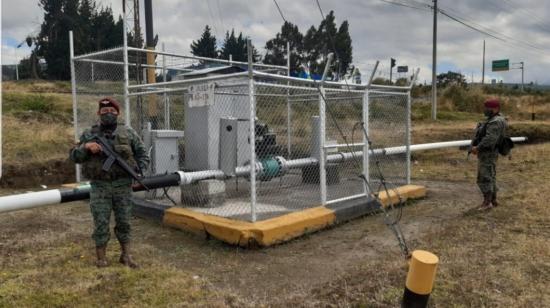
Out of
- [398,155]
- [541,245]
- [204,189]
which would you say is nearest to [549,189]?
[398,155]

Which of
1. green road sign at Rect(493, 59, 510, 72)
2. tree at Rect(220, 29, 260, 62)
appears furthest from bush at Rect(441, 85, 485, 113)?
tree at Rect(220, 29, 260, 62)

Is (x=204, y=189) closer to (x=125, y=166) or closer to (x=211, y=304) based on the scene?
(x=125, y=166)

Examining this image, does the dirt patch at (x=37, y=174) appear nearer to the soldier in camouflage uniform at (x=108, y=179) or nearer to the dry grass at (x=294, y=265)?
the dry grass at (x=294, y=265)

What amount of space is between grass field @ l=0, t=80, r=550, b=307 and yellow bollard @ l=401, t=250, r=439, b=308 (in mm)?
474

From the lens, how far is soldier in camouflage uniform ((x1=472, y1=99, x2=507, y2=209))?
7.65 meters

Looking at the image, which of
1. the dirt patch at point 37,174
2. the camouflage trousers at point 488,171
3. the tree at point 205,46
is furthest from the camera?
the tree at point 205,46

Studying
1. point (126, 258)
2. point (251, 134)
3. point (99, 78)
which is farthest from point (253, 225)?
point (99, 78)

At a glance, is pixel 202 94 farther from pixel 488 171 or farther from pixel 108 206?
pixel 488 171

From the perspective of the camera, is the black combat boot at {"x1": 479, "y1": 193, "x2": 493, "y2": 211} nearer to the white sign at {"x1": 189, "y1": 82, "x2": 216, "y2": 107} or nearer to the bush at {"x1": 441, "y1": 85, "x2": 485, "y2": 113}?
the white sign at {"x1": 189, "y1": 82, "x2": 216, "y2": 107}

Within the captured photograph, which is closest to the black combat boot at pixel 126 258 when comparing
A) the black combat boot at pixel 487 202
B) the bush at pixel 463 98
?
the black combat boot at pixel 487 202

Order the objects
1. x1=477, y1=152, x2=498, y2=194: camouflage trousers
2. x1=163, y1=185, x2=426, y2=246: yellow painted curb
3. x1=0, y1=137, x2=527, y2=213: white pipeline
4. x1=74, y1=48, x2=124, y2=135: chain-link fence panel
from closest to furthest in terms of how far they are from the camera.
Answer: x1=0, y1=137, x2=527, y2=213: white pipeline → x1=163, y1=185, x2=426, y2=246: yellow painted curb → x1=477, y1=152, x2=498, y2=194: camouflage trousers → x1=74, y1=48, x2=124, y2=135: chain-link fence panel

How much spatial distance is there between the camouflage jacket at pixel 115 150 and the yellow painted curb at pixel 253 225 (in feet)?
4.57

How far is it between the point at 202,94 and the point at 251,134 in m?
1.22

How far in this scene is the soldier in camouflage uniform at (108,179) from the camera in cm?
493
